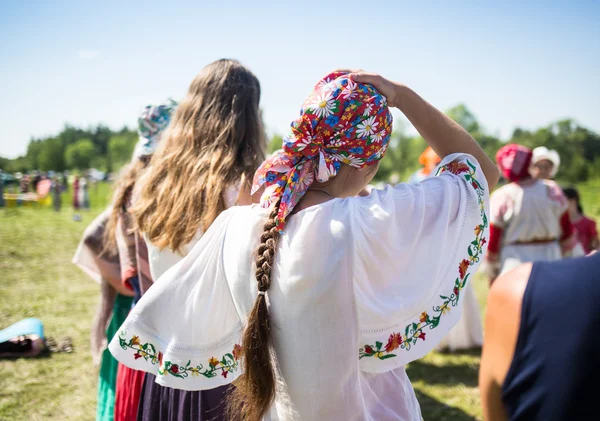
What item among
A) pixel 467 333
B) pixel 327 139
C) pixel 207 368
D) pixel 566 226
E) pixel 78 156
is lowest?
pixel 78 156

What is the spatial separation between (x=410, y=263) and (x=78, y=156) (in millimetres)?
77881

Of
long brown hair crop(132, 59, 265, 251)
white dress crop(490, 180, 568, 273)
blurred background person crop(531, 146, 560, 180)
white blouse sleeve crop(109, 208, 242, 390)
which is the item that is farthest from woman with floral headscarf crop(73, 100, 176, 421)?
blurred background person crop(531, 146, 560, 180)

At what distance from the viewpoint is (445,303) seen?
1344 millimetres

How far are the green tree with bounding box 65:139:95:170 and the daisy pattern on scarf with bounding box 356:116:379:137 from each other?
76063mm

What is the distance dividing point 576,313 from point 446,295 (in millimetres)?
510

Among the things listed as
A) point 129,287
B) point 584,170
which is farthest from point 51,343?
point 584,170

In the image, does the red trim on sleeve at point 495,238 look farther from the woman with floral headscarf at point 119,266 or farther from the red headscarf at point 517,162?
the woman with floral headscarf at point 119,266

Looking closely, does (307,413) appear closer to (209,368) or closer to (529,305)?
(209,368)

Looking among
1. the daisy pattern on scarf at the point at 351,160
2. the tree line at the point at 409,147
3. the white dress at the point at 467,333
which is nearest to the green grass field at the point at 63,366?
the white dress at the point at 467,333

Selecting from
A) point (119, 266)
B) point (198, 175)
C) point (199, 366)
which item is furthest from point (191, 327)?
point (119, 266)

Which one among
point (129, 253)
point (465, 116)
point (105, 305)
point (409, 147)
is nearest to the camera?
point (129, 253)

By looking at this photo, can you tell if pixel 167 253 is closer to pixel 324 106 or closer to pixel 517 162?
pixel 324 106

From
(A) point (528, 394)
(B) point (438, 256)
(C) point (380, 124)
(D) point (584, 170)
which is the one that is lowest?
(D) point (584, 170)

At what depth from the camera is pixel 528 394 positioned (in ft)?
3.01
